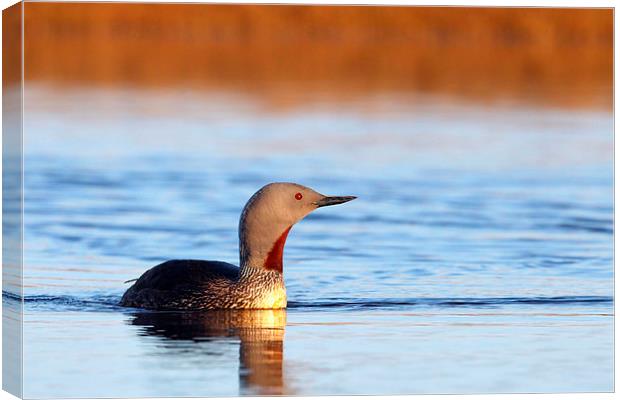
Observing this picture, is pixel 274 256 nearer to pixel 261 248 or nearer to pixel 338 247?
pixel 261 248

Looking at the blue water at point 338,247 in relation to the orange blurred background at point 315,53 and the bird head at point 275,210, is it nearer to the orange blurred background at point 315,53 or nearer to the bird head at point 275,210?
the bird head at point 275,210

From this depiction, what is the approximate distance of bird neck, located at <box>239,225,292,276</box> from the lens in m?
9.70

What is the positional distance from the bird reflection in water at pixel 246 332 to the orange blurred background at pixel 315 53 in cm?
1339

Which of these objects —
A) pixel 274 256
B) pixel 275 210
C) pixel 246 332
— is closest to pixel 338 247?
pixel 274 256

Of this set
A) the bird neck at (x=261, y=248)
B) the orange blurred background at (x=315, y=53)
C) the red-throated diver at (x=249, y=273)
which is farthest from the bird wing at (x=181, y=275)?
the orange blurred background at (x=315, y=53)

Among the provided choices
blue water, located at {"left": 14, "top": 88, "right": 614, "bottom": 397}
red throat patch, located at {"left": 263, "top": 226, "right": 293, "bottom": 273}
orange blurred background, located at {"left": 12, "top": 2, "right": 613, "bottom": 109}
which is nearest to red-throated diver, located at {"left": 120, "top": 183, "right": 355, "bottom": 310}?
red throat patch, located at {"left": 263, "top": 226, "right": 293, "bottom": 273}

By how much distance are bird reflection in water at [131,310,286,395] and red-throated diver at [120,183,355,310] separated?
80 millimetres

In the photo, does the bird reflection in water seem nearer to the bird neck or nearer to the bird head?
the bird neck

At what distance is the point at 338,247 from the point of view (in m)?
12.5

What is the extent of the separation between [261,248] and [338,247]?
2.77m

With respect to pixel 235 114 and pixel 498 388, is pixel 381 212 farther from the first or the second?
pixel 235 114

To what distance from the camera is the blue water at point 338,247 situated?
316 inches

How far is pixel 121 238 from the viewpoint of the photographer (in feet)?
41.5

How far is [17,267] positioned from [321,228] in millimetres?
5710
